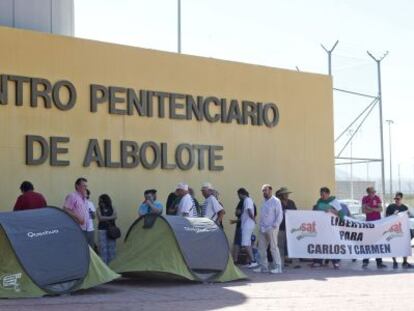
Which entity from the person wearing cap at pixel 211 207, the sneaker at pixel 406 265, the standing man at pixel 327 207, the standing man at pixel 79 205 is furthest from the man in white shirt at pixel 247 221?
the standing man at pixel 79 205

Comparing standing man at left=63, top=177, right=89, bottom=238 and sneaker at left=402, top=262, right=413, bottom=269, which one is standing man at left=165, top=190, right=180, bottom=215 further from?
sneaker at left=402, top=262, right=413, bottom=269

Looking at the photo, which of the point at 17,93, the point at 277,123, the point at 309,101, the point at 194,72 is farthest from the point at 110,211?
the point at 309,101

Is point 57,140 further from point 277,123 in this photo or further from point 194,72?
point 277,123

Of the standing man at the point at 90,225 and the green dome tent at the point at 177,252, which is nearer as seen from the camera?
the green dome tent at the point at 177,252

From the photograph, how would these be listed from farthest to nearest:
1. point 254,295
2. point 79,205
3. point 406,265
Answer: point 406,265 → point 79,205 → point 254,295

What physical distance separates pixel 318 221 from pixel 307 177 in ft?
12.0

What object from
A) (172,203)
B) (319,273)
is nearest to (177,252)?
(172,203)

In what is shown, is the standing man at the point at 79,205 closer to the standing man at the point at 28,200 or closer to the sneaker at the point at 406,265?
the standing man at the point at 28,200

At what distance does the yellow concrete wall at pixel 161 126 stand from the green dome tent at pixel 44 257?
12.1 ft

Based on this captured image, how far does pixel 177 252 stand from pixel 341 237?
17.3 feet

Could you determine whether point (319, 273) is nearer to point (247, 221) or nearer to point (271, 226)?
point (271, 226)

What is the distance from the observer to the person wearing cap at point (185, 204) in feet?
53.2

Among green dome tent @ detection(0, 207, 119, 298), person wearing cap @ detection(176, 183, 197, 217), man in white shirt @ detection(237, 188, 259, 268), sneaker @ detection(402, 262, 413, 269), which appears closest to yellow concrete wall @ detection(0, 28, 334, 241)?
person wearing cap @ detection(176, 183, 197, 217)

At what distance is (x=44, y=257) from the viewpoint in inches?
476
